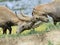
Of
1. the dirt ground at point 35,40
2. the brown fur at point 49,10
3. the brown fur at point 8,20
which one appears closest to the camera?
the dirt ground at point 35,40

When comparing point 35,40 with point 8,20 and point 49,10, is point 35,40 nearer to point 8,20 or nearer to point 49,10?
point 8,20

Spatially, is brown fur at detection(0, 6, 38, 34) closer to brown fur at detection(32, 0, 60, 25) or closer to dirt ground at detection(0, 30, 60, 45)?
brown fur at detection(32, 0, 60, 25)

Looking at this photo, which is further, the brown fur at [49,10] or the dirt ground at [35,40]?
the brown fur at [49,10]

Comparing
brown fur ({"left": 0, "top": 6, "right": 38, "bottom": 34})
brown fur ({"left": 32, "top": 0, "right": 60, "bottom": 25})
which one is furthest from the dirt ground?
brown fur ({"left": 32, "top": 0, "right": 60, "bottom": 25})

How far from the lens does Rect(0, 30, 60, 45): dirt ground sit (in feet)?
30.5

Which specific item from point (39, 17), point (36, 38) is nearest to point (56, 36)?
point (36, 38)

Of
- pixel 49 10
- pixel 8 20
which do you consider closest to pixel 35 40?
pixel 8 20

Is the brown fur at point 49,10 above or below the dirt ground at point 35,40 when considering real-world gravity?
below

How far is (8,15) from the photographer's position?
520 inches

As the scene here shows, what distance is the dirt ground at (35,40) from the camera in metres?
9.29

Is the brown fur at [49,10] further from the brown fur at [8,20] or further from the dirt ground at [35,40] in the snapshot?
the dirt ground at [35,40]

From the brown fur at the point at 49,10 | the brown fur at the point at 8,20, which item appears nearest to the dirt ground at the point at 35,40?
the brown fur at the point at 8,20

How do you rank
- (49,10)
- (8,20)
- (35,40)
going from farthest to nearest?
(49,10) → (8,20) → (35,40)

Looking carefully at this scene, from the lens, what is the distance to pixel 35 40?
938cm
